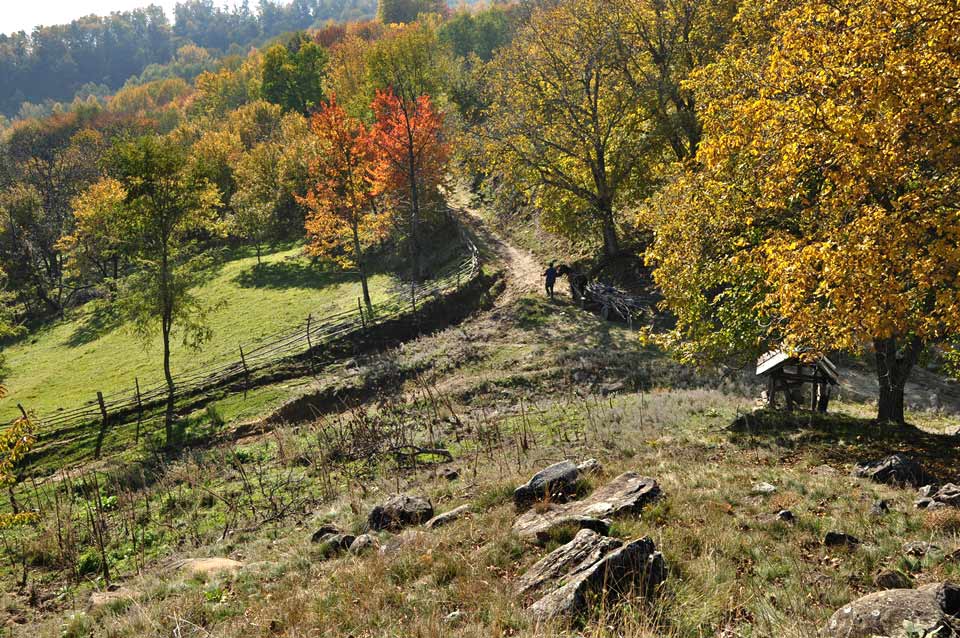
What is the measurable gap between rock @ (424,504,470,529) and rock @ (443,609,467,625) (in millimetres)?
3278

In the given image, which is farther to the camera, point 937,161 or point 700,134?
point 700,134

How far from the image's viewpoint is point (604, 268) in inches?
1420

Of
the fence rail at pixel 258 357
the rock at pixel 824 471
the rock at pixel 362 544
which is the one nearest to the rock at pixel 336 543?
the rock at pixel 362 544

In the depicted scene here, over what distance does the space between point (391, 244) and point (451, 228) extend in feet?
19.6

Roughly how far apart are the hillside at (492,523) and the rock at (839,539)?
0.34ft

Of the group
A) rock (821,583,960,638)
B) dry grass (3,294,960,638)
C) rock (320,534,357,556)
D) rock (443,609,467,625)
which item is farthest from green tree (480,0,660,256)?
rock (821,583,960,638)

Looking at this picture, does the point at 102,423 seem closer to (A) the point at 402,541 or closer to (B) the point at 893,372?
(A) the point at 402,541

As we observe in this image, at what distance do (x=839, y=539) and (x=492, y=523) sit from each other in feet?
17.6

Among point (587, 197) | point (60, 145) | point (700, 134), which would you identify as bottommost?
point (587, 197)

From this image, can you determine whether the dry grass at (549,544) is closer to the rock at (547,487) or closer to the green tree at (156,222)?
the rock at (547,487)

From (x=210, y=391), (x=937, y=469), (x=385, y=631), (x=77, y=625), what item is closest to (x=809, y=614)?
(x=385, y=631)

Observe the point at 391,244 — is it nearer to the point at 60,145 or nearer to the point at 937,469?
the point at 937,469

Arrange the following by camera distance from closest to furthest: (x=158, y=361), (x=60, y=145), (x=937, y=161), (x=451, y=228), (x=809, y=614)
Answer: (x=809, y=614)
(x=937, y=161)
(x=158, y=361)
(x=451, y=228)
(x=60, y=145)

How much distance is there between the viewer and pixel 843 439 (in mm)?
14312
